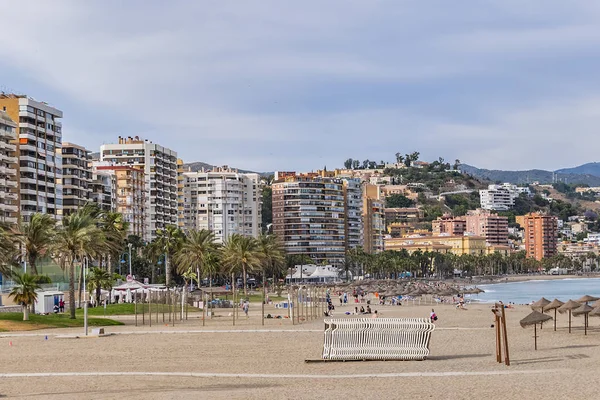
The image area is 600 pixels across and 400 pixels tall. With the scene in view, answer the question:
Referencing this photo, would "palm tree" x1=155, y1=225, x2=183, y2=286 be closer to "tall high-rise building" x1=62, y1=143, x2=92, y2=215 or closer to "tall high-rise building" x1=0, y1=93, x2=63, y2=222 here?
"tall high-rise building" x1=0, y1=93, x2=63, y2=222

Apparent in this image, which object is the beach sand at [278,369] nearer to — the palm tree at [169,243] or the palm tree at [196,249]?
the palm tree at [196,249]

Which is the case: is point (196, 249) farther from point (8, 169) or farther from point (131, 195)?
point (131, 195)

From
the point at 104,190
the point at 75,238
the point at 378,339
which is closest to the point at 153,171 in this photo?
the point at 104,190

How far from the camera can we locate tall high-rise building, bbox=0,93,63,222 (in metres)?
119

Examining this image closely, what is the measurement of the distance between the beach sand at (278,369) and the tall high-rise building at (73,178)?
94057 millimetres

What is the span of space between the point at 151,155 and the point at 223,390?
16077 cm

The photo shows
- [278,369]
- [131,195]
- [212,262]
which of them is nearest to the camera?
[278,369]

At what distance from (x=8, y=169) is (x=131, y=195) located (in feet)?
172

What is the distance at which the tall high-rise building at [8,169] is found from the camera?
364 ft

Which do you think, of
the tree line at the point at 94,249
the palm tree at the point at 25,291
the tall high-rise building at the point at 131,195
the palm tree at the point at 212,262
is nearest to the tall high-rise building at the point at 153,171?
Result: the tall high-rise building at the point at 131,195

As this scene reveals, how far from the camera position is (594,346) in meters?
34.3

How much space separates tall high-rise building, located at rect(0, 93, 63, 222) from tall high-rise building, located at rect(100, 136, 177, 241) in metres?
46.7

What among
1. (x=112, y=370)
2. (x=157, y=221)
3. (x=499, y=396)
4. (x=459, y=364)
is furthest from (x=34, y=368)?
(x=157, y=221)

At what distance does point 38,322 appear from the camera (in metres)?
49.1
